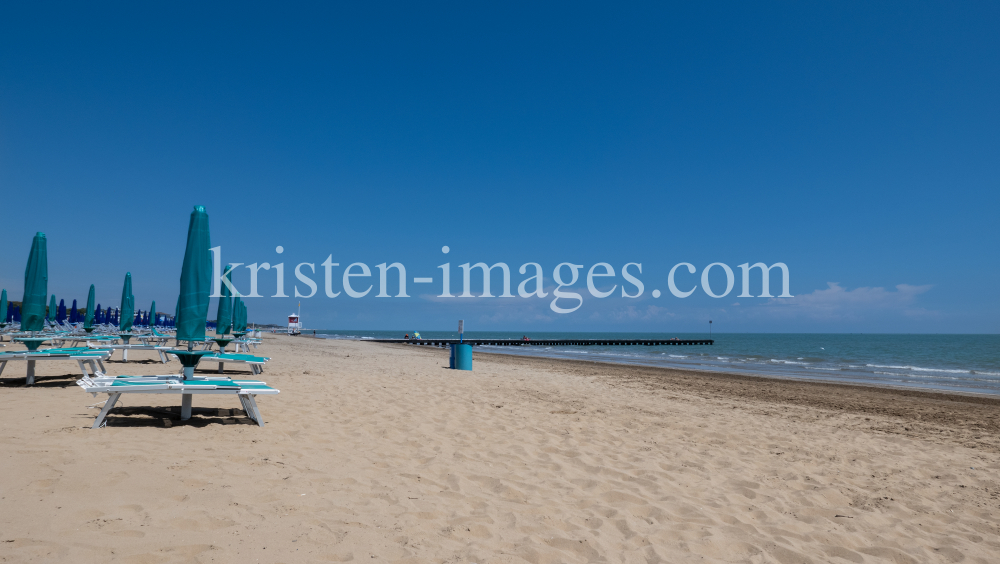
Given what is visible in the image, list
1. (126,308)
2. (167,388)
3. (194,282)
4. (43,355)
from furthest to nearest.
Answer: (126,308) < (43,355) < (194,282) < (167,388)

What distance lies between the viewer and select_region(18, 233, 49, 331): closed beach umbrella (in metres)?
8.26

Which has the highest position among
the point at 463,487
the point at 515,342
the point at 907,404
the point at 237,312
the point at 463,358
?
the point at 237,312

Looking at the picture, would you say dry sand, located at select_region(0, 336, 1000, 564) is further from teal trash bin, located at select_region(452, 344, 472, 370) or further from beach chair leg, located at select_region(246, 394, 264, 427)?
teal trash bin, located at select_region(452, 344, 472, 370)

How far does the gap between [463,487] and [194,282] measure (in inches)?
135

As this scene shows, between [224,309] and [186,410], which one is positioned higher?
[224,309]

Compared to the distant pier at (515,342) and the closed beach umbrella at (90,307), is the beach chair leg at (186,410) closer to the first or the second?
the closed beach umbrella at (90,307)

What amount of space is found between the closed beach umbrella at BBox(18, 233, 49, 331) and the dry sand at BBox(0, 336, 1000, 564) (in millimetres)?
1537

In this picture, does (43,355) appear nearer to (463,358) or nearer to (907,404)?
(463,358)

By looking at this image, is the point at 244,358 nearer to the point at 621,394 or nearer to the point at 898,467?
the point at 621,394

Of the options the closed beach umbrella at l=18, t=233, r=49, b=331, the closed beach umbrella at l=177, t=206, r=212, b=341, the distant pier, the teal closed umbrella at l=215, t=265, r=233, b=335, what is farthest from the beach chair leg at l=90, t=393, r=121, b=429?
the distant pier

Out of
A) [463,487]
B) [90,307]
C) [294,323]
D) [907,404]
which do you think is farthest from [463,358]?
[294,323]

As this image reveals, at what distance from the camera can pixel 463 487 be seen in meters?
4.06

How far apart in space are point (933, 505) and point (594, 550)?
3.19 meters

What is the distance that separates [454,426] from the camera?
6.36 metres
